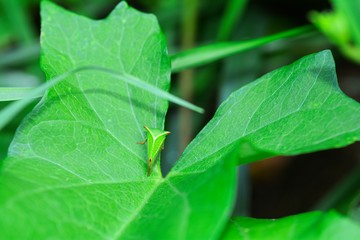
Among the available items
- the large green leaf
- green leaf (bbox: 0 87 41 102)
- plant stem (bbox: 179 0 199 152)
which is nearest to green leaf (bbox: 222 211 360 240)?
the large green leaf

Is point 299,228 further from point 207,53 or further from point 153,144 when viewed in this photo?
point 207,53

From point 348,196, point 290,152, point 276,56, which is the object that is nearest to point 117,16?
point 290,152

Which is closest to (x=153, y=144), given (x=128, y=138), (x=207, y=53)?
(x=128, y=138)

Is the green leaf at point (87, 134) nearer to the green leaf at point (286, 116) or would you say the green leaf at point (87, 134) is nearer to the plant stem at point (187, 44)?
the green leaf at point (286, 116)

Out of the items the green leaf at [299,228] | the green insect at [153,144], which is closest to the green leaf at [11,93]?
the green insect at [153,144]

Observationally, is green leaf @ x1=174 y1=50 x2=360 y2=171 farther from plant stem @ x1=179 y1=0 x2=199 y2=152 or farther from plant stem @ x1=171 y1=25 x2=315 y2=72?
plant stem @ x1=179 y1=0 x2=199 y2=152
